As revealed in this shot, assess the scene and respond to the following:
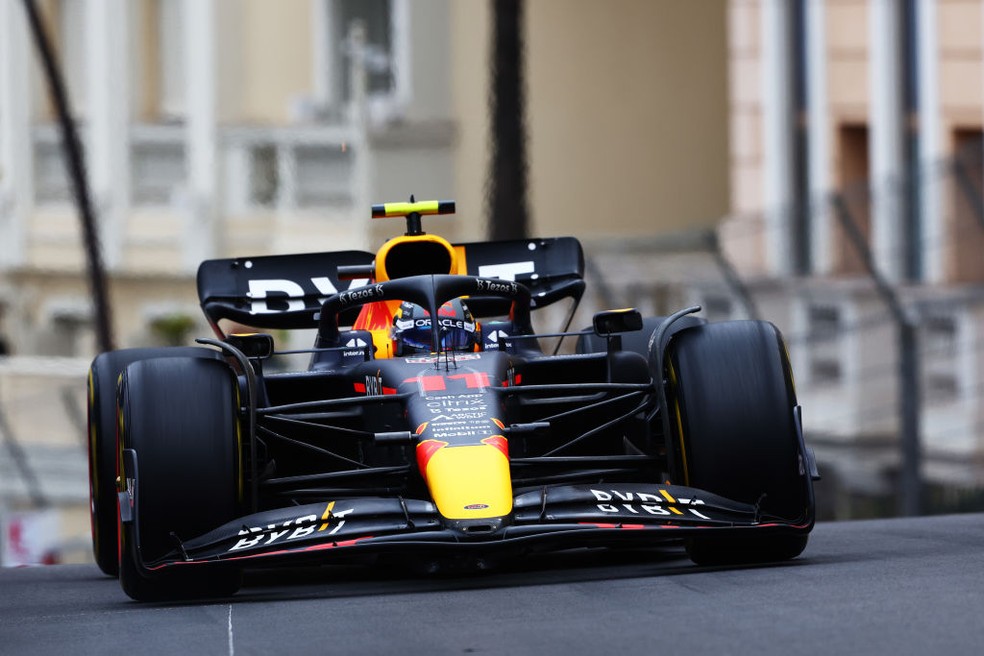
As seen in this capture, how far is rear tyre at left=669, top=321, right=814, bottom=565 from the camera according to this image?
8.98 m

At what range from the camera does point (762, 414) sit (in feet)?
29.5

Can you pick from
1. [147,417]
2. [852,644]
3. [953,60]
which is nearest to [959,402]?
[953,60]

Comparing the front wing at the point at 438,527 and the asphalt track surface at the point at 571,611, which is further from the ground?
the front wing at the point at 438,527

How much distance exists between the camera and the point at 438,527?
838 centimetres

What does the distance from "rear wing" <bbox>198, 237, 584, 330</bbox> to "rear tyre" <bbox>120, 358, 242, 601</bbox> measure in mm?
2281

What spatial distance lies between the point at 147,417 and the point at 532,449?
1.82 meters

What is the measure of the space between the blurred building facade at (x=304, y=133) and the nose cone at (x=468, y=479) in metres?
20.7

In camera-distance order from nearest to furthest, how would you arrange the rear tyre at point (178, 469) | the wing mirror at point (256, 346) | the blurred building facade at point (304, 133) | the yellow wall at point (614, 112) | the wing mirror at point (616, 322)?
the rear tyre at point (178, 469) < the wing mirror at point (616, 322) < the wing mirror at point (256, 346) < the blurred building facade at point (304, 133) < the yellow wall at point (614, 112)

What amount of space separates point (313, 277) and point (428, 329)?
57.2 inches

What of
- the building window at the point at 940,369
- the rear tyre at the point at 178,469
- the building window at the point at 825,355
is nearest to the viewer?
the rear tyre at the point at 178,469

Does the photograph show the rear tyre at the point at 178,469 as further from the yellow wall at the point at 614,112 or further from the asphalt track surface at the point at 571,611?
the yellow wall at the point at 614,112

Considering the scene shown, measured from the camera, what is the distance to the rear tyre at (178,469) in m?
8.59

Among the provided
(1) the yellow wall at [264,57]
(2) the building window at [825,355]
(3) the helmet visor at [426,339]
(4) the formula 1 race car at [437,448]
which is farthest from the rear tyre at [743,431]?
(1) the yellow wall at [264,57]

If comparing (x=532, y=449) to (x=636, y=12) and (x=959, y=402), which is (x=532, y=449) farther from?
(x=636, y=12)
